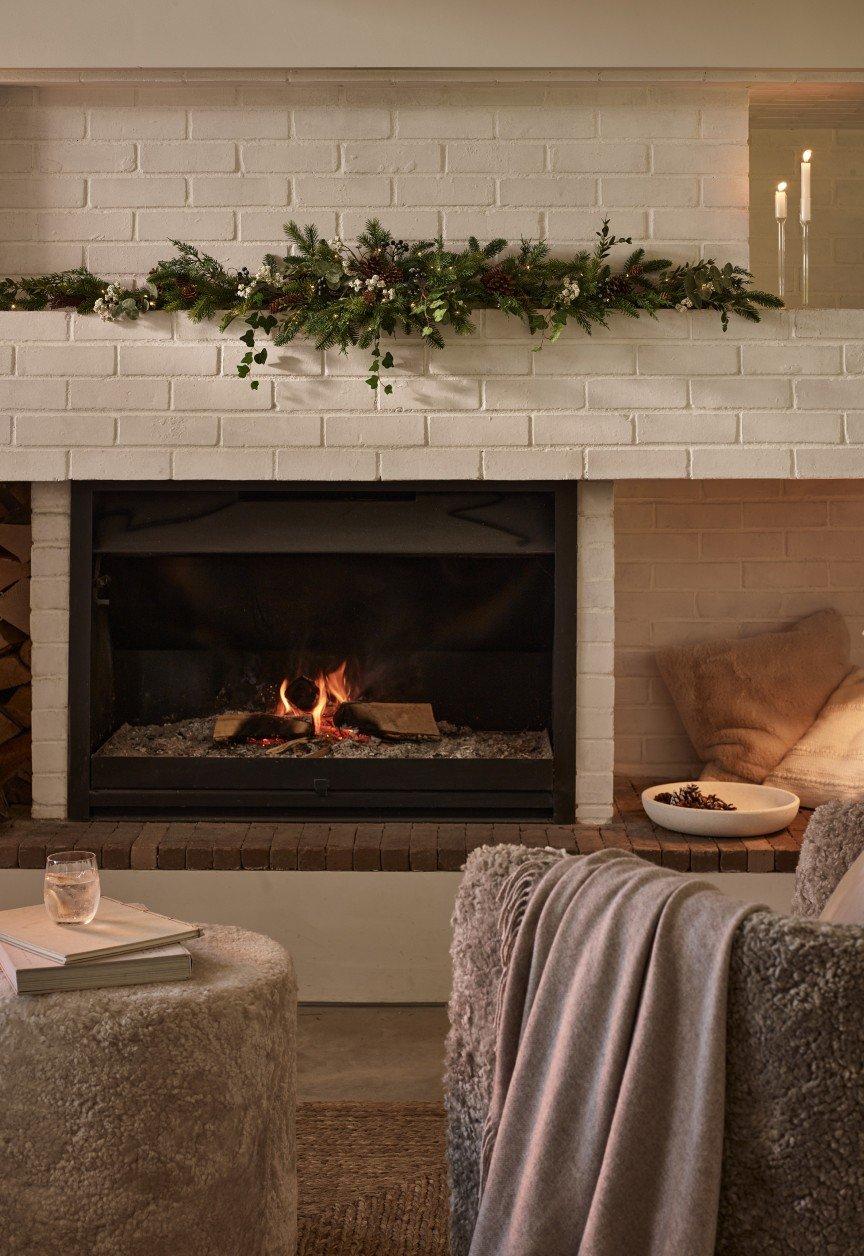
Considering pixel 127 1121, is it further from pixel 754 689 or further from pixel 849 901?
pixel 754 689

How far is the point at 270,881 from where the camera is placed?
2807mm

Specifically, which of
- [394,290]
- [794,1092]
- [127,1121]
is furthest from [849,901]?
[394,290]

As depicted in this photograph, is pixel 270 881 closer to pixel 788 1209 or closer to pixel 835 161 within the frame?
pixel 788 1209

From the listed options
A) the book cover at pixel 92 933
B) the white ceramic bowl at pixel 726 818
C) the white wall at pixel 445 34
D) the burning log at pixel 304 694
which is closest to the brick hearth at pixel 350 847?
the white ceramic bowl at pixel 726 818

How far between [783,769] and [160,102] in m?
2.30

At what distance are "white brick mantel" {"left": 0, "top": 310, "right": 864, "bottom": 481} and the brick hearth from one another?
0.85m

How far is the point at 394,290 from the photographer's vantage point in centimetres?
281

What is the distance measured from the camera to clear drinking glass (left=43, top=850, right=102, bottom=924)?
66.4 inches

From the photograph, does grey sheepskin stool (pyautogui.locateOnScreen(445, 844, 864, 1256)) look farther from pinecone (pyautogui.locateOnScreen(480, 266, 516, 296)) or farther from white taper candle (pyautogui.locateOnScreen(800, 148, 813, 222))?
white taper candle (pyautogui.locateOnScreen(800, 148, 813, 222))

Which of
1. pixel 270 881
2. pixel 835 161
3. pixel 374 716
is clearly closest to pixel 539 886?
pixel 270 881

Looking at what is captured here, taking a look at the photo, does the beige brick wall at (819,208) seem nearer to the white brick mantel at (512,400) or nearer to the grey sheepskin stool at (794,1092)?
the white brick mantel at (512,400)

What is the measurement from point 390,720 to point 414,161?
4.51 ft

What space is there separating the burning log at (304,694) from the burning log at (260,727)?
0.06 metres

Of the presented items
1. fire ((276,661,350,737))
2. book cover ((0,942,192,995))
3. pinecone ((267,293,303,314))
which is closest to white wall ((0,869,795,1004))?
fire ((276,661,350,737))
